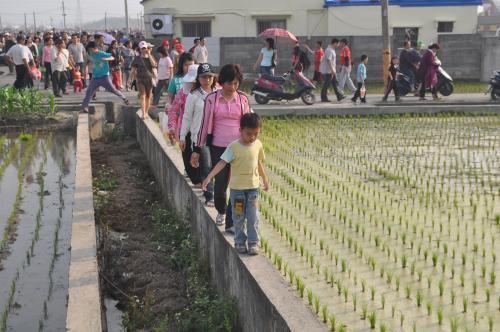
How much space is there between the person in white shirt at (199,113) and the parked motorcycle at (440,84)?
34.5 ft

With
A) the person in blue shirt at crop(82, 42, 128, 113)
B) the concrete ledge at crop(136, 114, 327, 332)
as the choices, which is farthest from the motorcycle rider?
the concrete ledge at crop(136, 114, 327, 332)

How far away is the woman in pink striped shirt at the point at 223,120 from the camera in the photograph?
6.03 m

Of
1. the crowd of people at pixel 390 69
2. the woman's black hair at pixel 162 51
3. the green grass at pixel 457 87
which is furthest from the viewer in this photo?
the green grass at pixel 457 87

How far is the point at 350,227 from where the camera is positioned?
6.78 metres

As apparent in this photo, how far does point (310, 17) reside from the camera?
28.1 metres

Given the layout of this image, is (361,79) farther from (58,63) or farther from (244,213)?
(244,213)

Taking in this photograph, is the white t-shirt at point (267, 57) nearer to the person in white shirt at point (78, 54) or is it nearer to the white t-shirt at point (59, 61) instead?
the white t-shirt at point (59, 61)

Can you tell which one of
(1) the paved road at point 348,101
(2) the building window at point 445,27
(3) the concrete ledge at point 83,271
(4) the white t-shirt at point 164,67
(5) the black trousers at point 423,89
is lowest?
(3) the concrete ledge at point 83,271

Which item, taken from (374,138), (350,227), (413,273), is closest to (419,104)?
(374,138)

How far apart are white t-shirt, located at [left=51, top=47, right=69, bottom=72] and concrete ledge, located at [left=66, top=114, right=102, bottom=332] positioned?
8481 mm

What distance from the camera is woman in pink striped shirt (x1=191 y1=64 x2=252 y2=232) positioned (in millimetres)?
6027

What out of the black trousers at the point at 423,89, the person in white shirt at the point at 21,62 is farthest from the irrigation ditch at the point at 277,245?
the person in white shirt at the point at 21,62

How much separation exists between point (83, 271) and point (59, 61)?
12.0 meters

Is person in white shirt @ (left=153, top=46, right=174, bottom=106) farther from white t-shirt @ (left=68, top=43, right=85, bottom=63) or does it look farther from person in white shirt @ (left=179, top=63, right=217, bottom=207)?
person in white shirt @ (left=179, top=63, right=217, bottom=207)
